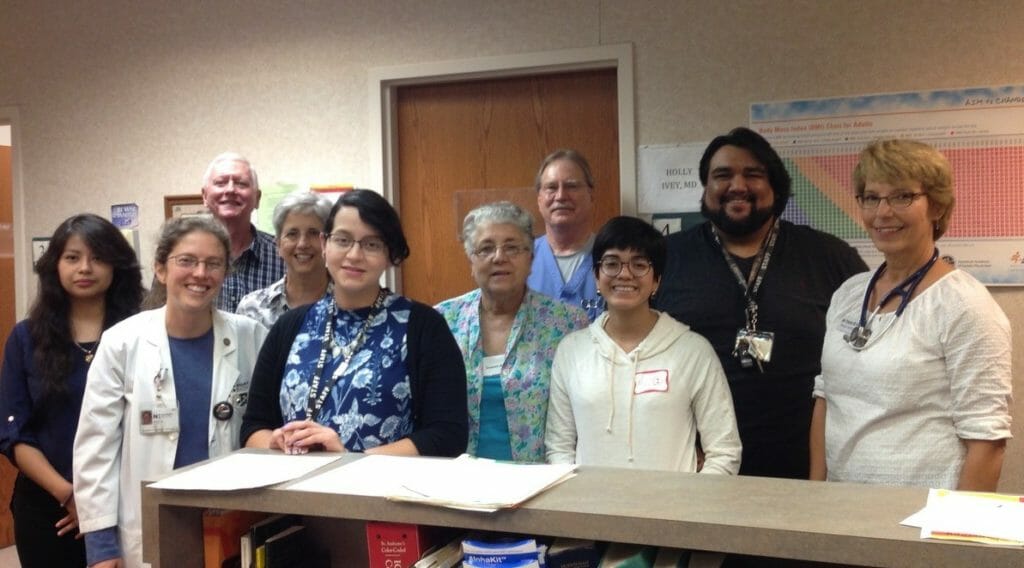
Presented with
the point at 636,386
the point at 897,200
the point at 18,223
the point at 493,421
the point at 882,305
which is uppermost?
the point at 18,223

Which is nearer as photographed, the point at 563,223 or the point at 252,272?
the point at 563,223

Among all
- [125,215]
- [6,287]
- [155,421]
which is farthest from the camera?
[6,287]

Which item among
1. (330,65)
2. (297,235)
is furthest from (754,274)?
(330,65)

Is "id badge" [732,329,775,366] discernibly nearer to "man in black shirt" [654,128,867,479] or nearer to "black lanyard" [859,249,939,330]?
"man in black shirt" [654,128,867,479]

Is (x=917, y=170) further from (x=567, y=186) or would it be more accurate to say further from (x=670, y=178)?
(x=670, y=178)

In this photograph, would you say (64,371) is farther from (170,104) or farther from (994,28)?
(994,28)

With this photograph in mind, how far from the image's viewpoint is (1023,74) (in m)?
2.94

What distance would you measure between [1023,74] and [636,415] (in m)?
2.07

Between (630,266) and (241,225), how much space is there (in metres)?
1.67

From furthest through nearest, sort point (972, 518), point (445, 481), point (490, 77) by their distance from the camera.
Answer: point (490, 77) < point (445, 481) < point (972, 518)

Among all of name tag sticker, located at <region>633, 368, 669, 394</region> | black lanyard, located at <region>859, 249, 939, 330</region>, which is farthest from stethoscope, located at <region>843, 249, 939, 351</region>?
name tag sticker, located at <region>633, 368, 669, 394</region>

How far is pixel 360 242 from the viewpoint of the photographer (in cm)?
190

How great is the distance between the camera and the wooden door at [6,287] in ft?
14.8

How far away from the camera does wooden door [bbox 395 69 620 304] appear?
354 cm
